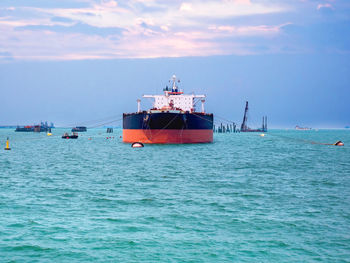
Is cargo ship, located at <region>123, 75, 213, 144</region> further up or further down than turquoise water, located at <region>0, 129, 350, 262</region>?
further up

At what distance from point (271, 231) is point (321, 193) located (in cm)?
1026

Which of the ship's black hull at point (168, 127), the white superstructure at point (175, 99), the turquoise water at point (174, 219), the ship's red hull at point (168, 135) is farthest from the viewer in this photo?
the white superstructure at point (175, 99)

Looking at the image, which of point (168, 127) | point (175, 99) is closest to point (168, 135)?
point (168, 127)

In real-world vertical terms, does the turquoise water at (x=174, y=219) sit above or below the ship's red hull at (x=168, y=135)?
below

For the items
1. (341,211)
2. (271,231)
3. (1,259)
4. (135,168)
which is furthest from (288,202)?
(135,168)

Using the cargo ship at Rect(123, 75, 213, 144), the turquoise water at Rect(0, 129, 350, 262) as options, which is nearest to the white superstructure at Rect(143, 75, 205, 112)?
the cargo ship at Rect(123, 75, 213, 144)

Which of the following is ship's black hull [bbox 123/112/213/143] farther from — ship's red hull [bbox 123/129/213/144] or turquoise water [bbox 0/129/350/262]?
turquoise water [bbox 0/129/350/262]


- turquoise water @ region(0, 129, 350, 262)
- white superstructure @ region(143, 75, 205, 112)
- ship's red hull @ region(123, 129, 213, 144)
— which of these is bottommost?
turquoise water @ region(0, 129, 350, 262)

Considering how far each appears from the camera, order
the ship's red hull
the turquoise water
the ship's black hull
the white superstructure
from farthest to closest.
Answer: the white superstructure, the ship's red hull, the ship's black hull, the turquoise water

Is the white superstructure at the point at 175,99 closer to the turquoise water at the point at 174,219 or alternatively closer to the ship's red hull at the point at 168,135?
the ship's red hull at the point at 168,135

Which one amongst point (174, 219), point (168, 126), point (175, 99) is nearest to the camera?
point (174, 219)

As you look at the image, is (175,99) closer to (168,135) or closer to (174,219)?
(168,135)

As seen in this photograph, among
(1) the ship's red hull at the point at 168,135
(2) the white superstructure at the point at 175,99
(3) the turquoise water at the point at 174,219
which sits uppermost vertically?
(2) the white superstructure at the point at 175,99

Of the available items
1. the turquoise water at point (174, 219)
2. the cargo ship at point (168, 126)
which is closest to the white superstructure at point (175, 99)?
the cargo ship at point (168, 126)
